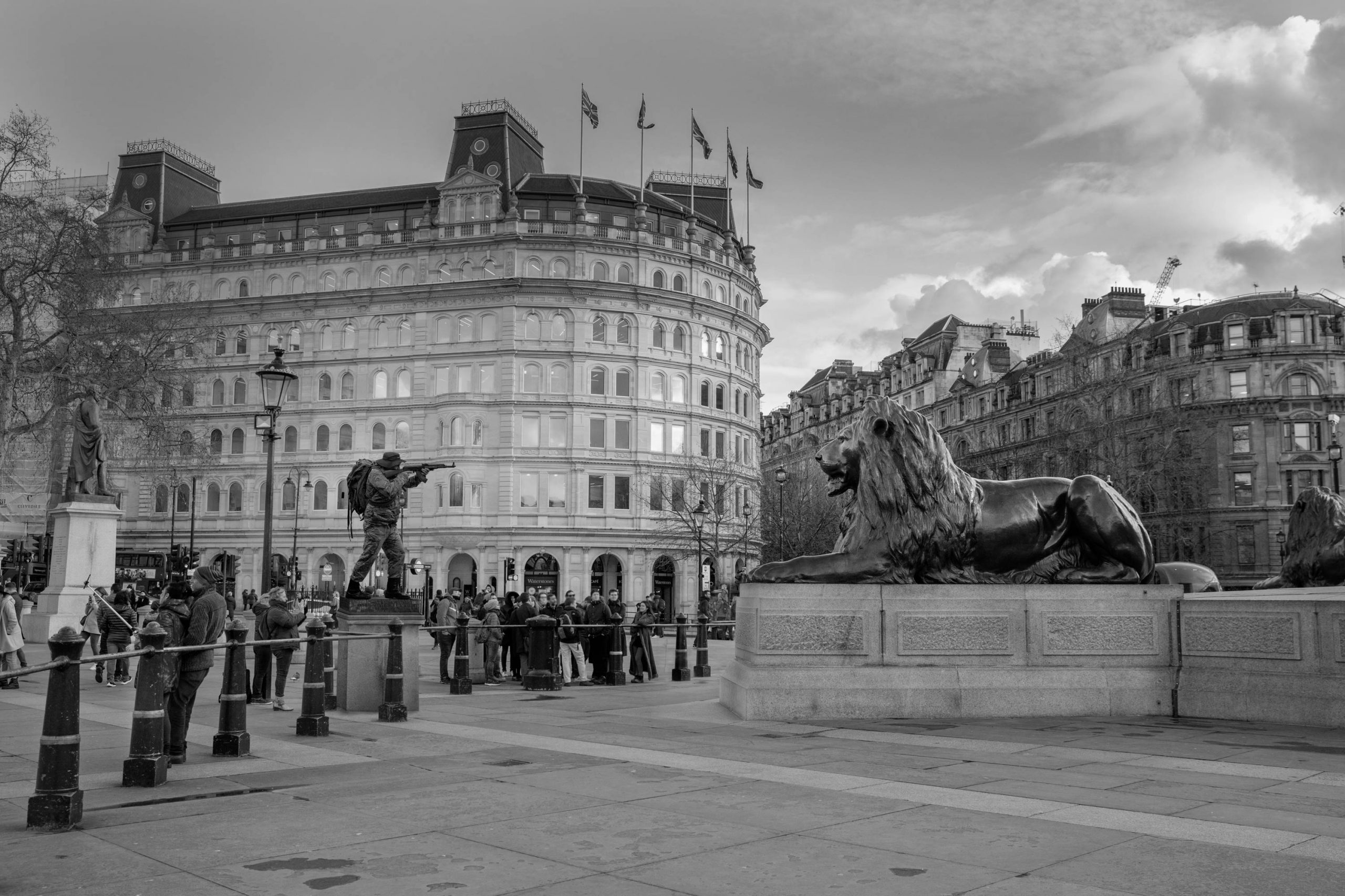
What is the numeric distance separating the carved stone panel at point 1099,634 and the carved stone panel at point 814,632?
2.01 meters

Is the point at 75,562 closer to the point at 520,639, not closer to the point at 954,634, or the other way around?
the point at 520,639

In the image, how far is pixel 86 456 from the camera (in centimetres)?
2567

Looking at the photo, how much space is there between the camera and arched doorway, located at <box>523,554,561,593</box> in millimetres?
65938

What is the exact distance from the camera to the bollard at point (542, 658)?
1791 centimetres

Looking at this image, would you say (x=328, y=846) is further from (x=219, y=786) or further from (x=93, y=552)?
(x=93, y=552)

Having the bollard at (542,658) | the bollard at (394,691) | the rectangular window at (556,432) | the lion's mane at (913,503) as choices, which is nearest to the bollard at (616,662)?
Answer: the bollard at (542,658)

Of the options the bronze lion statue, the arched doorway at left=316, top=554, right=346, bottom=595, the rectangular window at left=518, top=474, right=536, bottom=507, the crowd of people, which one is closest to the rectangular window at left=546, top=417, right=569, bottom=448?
the rectangular window at left=518, top=474, right=536, bottom=507

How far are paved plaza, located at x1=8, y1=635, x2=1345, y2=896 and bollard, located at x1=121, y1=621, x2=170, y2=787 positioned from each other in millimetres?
183

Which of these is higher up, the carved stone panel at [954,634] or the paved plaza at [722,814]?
the carved stone panel at [954,634]

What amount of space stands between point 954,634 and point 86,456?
21.4 metres

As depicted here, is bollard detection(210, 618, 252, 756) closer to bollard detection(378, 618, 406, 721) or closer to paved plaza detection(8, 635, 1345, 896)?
paved plaza detection(8, 635, 1345, 896)

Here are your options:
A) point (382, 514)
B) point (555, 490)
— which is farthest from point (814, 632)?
point (555, 490)

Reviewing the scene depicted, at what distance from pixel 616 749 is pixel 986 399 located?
81832 millimetres

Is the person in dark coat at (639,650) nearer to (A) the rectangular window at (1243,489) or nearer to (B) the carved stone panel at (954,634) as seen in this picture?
(B) the carved stone panel at (954,634)
